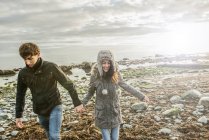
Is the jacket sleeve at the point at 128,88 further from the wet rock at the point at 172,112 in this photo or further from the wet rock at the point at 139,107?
the wet rock at the point at 139,107

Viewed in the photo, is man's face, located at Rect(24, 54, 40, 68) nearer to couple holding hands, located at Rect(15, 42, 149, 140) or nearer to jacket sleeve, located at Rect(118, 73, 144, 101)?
couple holding hands, located at Rect(15, 42, 149, 140)

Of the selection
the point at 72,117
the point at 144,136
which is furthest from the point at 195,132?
the point at 72,117

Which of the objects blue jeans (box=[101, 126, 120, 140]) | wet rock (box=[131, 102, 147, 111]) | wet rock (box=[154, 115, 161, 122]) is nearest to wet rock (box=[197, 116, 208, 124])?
wet rock (box=[154, 115, 161, 122])

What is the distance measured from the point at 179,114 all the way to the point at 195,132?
2.00 meters

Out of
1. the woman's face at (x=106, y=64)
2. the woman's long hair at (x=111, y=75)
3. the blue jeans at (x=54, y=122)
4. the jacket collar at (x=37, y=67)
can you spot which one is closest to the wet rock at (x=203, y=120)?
the woman's long hair at (x=111, y=75)

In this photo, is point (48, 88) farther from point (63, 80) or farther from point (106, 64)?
point (106, 64)

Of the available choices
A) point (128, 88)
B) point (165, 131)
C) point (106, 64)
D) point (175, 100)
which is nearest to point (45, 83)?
point (106, 64)

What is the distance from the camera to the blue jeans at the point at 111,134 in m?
7.84

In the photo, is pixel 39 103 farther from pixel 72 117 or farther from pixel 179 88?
pixel 179 88

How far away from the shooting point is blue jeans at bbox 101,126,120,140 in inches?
309

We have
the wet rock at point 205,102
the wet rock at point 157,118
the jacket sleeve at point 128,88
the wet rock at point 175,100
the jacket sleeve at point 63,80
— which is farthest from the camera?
the wet rock at point 175,100

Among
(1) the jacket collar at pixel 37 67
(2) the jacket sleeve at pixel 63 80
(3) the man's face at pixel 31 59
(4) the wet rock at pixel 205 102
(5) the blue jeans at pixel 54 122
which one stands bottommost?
(4) the wet rock at pixel 205 102

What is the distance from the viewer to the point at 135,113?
13.6 m

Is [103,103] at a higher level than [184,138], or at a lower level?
higher
